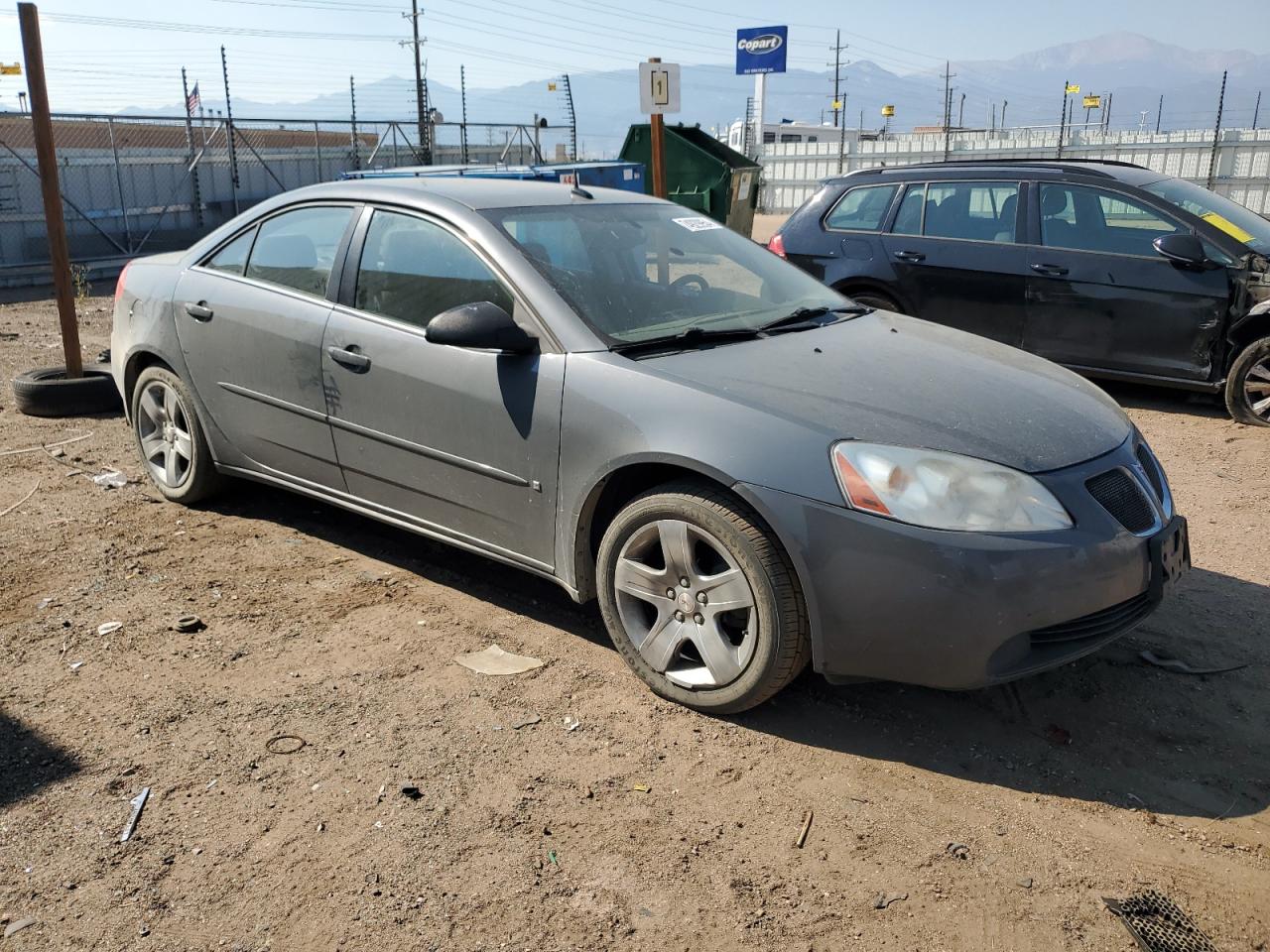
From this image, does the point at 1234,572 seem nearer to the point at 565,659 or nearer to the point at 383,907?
the point at 565,659

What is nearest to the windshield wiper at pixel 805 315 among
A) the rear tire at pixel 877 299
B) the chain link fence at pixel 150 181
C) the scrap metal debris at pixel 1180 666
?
the scrap metal debris at pixel 1180 666

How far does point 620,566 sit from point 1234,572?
283 centimetres

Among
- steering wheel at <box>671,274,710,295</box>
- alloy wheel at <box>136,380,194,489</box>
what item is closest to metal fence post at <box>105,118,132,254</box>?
alloy wheel at <box>136,380,194,489</box>

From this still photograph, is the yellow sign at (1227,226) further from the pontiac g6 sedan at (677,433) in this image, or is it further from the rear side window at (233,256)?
the rear side window at (233,256)

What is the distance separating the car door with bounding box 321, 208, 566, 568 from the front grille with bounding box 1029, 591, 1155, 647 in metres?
1.61

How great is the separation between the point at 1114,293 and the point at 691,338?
15.6 ft

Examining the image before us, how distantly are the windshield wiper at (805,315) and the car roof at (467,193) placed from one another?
3.06 ft

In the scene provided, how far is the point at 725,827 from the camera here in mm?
2908

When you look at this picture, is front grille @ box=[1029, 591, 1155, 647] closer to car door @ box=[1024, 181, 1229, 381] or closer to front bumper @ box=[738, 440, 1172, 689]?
front bumper @ box=[738, 440, 1172, 689]

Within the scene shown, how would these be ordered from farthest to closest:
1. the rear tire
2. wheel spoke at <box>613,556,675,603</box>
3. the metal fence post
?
the metal fence post
the rear tire
wheel spoke at <box>613,556,675,603</box>

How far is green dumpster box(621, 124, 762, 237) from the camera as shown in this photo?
16359 millimetres

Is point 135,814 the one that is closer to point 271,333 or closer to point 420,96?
point 271,333

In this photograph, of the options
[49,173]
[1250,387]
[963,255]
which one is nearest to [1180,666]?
[1250,387]

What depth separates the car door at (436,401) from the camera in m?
3.74
